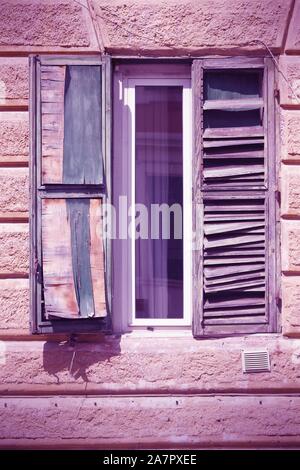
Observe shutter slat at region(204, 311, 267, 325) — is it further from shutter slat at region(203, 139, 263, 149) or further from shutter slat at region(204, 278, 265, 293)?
shutter slat at region(203, 139, 263, 149)

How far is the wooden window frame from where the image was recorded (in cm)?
477

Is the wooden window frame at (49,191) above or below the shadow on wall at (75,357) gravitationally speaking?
above

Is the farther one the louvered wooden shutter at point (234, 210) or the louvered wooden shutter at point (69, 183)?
the louvered wooden shutter at point (234, 210)

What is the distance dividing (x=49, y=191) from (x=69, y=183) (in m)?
0.17

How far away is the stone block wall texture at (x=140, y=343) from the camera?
4816 millimetres

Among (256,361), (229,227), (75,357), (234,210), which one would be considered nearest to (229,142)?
(234,210)

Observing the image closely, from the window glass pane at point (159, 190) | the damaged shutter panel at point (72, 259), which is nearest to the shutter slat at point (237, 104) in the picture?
the window glass pane at point (159, 190)

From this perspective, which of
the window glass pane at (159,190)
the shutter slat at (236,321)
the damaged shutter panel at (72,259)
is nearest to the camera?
the damaged shutter panel at (72,259)

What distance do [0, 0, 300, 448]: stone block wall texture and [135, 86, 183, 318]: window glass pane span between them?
378 millimetres

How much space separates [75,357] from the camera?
15.9ft

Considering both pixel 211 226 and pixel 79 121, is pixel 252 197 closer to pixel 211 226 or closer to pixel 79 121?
pixel 211 226

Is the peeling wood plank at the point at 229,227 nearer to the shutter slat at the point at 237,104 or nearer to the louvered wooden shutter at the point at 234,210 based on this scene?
the louvered wooden shutter at the point at 234,210
